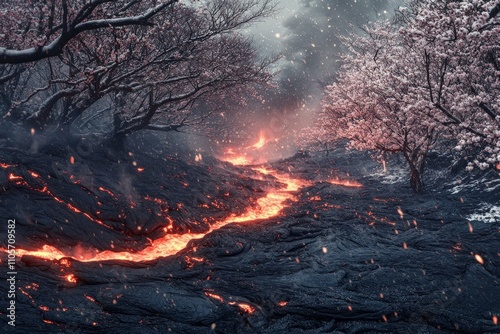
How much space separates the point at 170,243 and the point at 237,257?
3558 millimetres

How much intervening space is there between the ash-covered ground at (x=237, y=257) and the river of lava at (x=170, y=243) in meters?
0.28

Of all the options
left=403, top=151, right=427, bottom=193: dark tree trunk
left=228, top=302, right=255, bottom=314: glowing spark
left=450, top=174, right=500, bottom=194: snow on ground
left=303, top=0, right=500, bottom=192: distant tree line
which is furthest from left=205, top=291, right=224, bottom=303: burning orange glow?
left=450, top=174, right=500, bottom=194: snow on ground

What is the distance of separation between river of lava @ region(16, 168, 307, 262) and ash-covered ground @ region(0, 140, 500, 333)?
0.28 meters

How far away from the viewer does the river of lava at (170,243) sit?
34.6ft

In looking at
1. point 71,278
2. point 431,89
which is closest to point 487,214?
point 431,89

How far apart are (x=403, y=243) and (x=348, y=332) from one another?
6.55 metres

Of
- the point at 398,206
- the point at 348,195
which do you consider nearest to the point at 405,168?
the point at 348,195

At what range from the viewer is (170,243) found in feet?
45.0

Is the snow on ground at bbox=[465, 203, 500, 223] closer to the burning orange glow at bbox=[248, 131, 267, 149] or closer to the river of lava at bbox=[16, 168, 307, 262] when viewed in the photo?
the river of lava at bbox=[16, 168, 307, 262]

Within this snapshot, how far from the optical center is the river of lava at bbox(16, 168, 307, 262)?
34.6 feet

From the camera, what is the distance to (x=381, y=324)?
7.38 m

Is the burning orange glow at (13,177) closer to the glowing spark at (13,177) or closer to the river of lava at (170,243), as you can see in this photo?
the glowing spark at (13,177)

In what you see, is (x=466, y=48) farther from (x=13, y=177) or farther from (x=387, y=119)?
(x=13, y=177)

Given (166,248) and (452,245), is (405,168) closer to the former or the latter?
(452,245)
